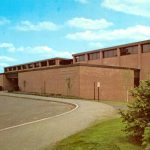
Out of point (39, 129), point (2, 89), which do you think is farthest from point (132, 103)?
point (2, 89)

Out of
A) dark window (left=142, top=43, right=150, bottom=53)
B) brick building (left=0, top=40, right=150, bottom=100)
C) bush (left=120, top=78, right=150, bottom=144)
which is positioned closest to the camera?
bush (left=120, top=78, right=150, bottom=144)

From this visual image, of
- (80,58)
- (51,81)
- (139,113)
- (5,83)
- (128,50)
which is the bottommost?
(5,83)

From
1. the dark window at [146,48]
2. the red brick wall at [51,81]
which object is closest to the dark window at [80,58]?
the red brick wall at [51,81]

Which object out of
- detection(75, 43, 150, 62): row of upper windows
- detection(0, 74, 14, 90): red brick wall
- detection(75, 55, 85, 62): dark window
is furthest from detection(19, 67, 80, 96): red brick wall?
detection(0, 74, 14, 90): red brick wall

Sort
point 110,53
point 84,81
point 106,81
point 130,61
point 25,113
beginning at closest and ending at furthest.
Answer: point 25,113 < point 84,81 < point 106,81 < point 130,61 < point 110,53

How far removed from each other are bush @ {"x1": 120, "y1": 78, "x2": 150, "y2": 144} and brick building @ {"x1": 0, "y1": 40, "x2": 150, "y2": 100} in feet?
111

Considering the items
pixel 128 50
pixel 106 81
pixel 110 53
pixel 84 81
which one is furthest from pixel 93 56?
pixel 84 81

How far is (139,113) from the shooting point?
480 inches

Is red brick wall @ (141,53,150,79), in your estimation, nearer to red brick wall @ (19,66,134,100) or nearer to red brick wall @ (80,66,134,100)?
red brick wall @ (19,66,134,100)

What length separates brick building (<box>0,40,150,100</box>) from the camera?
53344 mm

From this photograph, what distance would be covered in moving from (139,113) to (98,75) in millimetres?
42729

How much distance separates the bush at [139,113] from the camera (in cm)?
1198

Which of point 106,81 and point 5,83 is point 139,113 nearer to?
point 106,81

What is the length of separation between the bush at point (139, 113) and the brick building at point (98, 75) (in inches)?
1328
